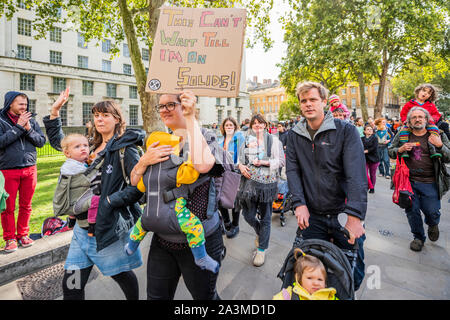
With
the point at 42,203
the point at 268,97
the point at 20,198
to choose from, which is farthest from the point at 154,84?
the point at 268,97

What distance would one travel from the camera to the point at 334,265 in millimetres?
1735

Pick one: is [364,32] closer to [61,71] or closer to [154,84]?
[154,84]

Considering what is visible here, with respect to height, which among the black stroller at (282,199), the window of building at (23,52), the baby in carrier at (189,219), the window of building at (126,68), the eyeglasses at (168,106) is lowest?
the black stroller at (282,199)

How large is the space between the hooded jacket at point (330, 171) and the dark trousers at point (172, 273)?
36.9 inches

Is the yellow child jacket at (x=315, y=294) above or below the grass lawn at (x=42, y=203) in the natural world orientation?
above

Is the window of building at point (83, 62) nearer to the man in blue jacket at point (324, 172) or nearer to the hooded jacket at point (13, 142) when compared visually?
the hooded jacket at point (13, 142)

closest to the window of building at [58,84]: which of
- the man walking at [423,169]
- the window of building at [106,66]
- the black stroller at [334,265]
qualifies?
the window of building at [106,66]

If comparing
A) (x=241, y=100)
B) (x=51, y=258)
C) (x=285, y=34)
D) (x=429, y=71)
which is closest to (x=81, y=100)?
(x=285, y=34)

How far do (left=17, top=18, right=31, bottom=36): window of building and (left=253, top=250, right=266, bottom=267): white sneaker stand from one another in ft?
129

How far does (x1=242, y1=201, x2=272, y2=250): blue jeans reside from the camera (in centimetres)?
328

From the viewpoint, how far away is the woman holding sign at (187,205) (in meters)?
1.54

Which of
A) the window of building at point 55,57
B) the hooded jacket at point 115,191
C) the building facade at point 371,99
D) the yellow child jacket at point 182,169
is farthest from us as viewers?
the building facade at point 371,99

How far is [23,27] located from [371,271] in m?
40.6

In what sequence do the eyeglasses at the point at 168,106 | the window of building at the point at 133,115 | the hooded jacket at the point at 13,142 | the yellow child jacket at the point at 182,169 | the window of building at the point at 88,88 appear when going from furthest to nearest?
the window of building at the point at 133,115 → the window of building at the point at 88,88 → the hooded jacket at the point at 13,142 → the eyeglasses at the point at 168,106 → the yellow child jacket at the point at 182,169
